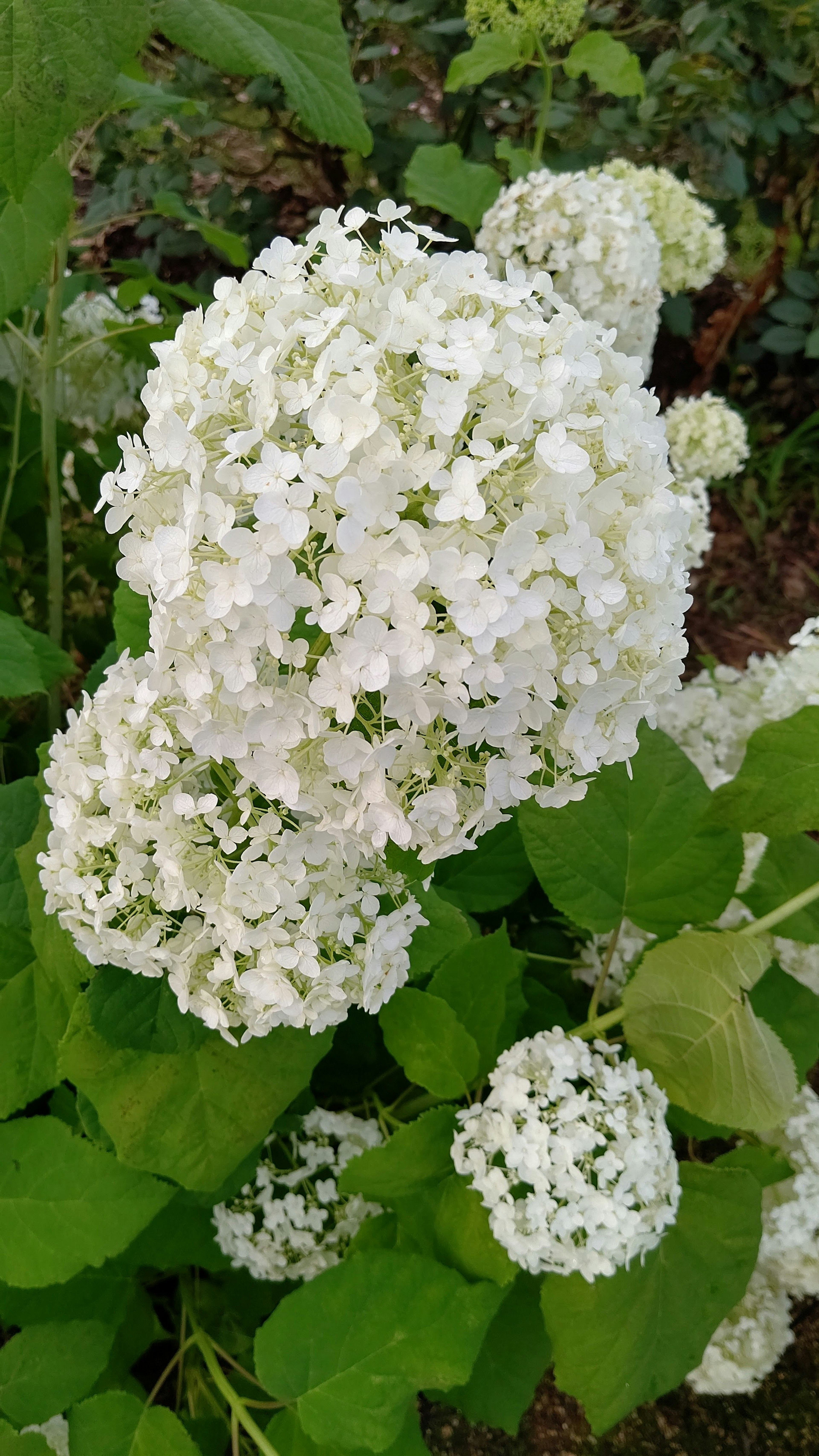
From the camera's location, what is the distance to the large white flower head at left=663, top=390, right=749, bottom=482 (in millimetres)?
1843

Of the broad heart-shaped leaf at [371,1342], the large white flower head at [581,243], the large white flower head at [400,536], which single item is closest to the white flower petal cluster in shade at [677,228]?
the large white flower head at [581,243]

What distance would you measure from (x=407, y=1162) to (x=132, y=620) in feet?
1.85

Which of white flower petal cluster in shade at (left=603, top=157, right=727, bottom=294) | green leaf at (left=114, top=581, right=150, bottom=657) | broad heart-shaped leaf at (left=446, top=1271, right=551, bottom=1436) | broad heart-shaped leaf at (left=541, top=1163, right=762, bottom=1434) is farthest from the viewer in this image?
white flower petal cluster in shade at (left=603, top=157, right=727, bottom=294)

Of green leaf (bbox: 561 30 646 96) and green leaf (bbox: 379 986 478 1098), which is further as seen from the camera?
green leaf (bbox: 561 30 646 96)

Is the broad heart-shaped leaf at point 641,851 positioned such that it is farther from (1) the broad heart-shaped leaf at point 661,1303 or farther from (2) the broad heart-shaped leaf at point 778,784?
(1) the broad heart-shaped leaf at point 661,1303

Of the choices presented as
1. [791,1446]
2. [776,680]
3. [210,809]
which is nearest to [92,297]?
[776,680]

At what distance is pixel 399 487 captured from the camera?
1.79 ft

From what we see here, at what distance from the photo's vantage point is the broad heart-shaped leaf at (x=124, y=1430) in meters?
0.90

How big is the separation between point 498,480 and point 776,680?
35.2 inches

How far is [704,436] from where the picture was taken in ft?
6.08

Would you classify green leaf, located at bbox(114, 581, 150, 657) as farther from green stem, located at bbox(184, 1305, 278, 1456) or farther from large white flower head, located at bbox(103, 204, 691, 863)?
green stem, located at bbox(184, 1305, 278, 1456)

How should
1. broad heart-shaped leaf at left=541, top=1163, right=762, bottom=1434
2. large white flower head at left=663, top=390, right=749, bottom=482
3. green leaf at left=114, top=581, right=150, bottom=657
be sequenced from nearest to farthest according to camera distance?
green leaf at left=114, top=581, right=150, bottom=657 < broad heart-shaped leaf at left=541, top=1163, right=762, bottom=1434 < large white flower head at left=663, top=390, right=749, bottom=482

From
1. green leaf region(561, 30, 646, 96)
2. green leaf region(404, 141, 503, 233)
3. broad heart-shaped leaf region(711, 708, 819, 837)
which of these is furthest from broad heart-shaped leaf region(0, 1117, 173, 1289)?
green leaf region(561, 30, 646, 96)

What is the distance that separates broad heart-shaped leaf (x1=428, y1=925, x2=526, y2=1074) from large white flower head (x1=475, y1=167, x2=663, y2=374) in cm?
86
